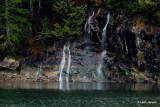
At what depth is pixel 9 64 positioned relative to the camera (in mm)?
44188

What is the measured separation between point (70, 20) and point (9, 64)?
13465 millimetres

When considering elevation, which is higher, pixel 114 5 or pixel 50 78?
pixel 114 5

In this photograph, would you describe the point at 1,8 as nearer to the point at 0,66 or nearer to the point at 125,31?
the point at 0,66

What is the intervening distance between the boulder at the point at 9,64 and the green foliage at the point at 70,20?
8607mm

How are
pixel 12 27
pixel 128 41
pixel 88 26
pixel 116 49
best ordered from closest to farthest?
pixel 12 27 < pixel 128 41 < pixel 116 49 < pixel 88 26

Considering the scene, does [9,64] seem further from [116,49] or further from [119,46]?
[119,46]

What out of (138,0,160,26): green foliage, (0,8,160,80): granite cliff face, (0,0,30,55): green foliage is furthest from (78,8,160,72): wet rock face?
(0,0,30,55): green foliage

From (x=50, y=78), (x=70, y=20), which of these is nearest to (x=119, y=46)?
(x=70, y=20)

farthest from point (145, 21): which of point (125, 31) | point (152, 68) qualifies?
point (152, 68)

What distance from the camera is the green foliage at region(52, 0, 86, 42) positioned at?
48.4 m

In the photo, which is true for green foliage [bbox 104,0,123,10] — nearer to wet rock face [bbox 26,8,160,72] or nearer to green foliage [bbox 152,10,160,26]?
wet rock face [bbox 26,8,160,72]

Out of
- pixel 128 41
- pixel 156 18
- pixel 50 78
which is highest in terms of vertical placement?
pixel 156 18

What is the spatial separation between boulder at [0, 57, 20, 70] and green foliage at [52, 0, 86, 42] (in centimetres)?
861

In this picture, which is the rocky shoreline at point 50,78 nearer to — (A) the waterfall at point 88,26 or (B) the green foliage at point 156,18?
(B) the green foliage at point 156,18
